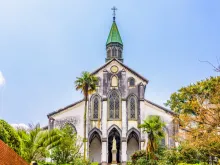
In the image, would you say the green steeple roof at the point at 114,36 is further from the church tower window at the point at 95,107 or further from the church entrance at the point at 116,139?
the church entrance at the point at 116,139

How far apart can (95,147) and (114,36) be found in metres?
17.5

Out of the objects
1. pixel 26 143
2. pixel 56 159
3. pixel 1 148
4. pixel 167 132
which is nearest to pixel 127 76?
pixel 167 132

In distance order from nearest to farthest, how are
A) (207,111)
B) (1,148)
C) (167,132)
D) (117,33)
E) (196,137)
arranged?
(1,148), (207,111), (196,137), (167,132), (117,33)

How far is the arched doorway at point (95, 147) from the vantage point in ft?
142

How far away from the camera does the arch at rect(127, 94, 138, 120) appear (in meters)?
43.9

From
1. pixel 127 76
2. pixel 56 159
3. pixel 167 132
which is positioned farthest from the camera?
pixel 127 76

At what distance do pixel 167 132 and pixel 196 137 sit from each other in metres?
27.6

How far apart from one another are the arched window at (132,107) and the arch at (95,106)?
150 inches

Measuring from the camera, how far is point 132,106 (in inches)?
1752

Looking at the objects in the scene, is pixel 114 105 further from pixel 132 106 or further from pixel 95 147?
pixel 95 147

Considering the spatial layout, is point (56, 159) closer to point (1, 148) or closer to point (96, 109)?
point (96, 109)

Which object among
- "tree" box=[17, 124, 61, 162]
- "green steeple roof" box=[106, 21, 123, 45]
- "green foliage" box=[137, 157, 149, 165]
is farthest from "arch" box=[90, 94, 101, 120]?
"tree" box=[17, 124, 61, 162]

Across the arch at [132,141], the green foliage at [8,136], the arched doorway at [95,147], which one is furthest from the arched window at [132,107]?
the green foliage at [8,136]

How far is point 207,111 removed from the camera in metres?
14.2
